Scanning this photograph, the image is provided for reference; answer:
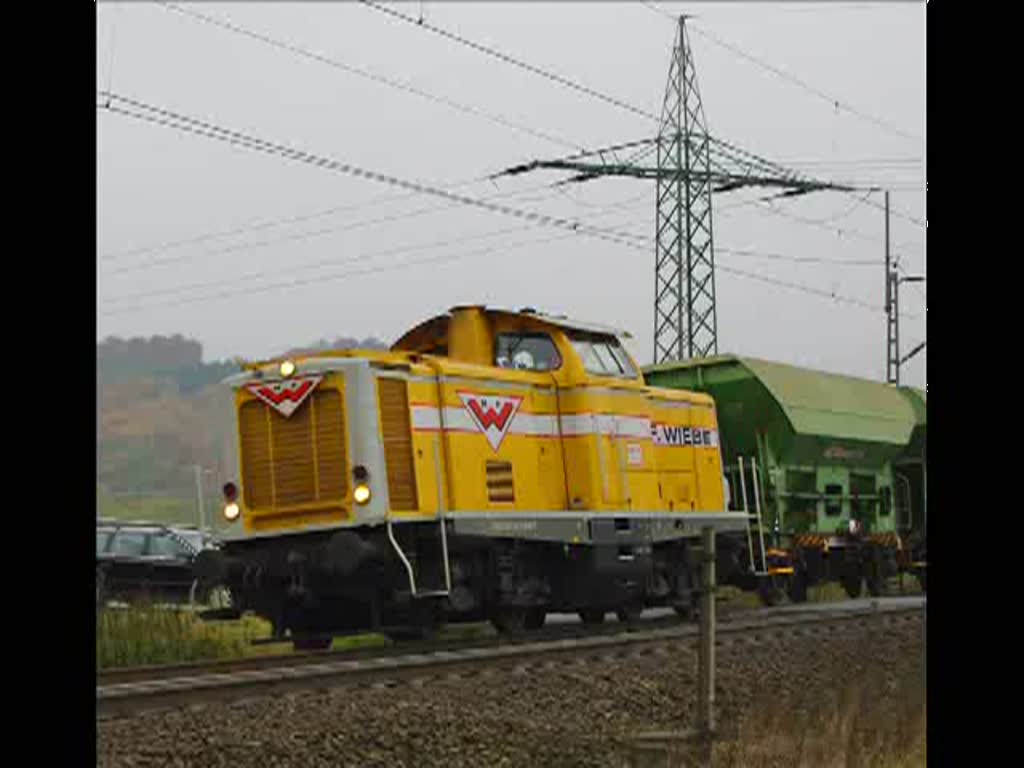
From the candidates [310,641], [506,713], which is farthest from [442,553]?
[506,713]

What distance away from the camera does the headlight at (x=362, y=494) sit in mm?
13633

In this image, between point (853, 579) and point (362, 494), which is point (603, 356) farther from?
point (853, 579)

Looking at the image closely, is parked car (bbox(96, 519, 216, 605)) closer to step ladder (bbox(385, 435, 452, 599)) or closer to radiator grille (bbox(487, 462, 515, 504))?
radiator grille (bbox(487, 462, 515, 504))

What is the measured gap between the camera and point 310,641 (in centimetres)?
1500

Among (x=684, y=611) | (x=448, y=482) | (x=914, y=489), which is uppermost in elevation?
(x=914, y=489)

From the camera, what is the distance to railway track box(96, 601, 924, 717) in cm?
959

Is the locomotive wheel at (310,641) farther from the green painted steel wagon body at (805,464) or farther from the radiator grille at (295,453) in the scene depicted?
the green painted steel wagon body at (805,464)

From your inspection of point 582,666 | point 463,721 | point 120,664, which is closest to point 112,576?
point 120,664

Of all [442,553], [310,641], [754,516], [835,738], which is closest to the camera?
[835,738]

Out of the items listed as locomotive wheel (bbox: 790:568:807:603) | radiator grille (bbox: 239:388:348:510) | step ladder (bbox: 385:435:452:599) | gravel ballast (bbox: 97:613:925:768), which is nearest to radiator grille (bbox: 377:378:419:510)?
step ladder (bbox: 385:435:452:599)

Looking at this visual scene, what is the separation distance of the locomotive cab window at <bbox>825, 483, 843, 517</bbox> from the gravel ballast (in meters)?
9.15

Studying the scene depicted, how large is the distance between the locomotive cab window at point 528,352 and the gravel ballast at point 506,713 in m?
3.70

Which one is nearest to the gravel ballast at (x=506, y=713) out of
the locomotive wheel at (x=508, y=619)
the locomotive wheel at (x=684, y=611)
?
the locomotive wheel at (x=508, y=619)

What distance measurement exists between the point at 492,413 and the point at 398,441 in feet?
4.57
